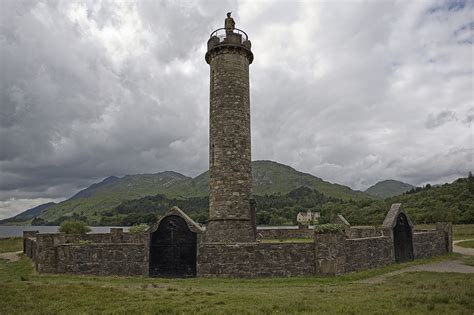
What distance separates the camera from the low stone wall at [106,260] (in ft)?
54.9

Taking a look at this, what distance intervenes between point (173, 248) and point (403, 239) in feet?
41.7

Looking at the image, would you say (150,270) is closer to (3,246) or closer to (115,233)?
(115,233)

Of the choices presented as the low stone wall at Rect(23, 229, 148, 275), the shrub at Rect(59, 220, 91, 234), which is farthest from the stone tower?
the shrub at Rect(59, 220, 91, 234)

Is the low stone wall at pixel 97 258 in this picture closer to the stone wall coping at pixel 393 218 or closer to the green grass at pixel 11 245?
the stone wall coping at pixel 393 218

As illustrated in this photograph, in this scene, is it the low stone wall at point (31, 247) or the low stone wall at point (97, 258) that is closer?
the low stone wall at point (97, 258)

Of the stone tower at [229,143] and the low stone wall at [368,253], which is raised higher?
the stone tower at [229,143]

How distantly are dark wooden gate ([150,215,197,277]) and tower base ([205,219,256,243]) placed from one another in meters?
3.84

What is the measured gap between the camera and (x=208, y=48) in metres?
23.3

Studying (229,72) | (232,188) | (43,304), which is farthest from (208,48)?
(43,304)

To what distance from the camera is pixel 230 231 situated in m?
20.8

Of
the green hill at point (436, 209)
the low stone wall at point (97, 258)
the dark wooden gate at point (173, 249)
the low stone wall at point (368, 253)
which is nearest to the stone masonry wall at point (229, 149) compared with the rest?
the dark wooden gate at point (173, 249)

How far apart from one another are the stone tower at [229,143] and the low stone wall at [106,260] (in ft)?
16.5

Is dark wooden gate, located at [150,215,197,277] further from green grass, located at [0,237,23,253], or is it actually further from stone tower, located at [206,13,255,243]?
green grass, located at [0,237,23,253]

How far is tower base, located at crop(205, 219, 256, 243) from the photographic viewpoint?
67.7ft
